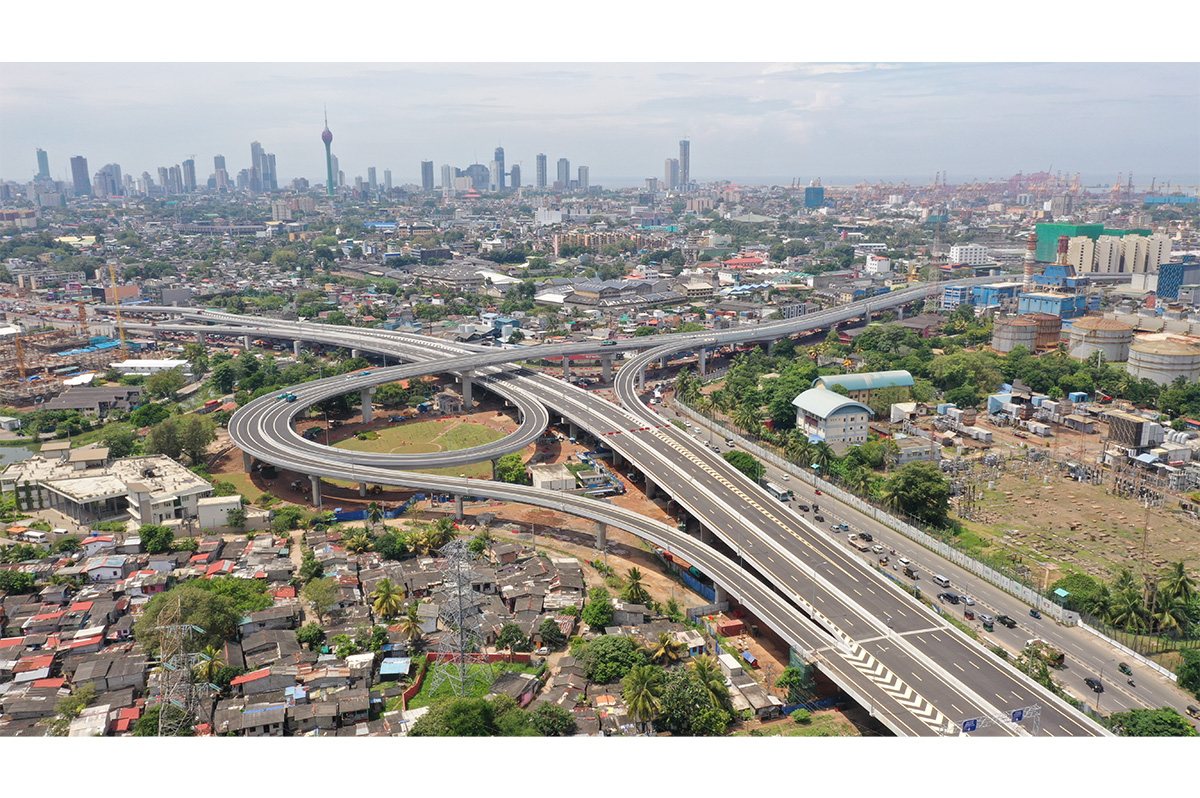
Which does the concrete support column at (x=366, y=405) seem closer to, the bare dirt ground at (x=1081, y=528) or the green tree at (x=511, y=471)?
the green tree at (x=511, y=471)

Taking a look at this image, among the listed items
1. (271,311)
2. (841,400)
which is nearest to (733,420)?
(841,400)

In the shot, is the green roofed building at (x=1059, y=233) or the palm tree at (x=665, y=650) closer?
the palm tree at (x=665, y=650)

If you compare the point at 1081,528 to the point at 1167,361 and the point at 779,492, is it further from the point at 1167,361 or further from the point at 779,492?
the point at 1167,361

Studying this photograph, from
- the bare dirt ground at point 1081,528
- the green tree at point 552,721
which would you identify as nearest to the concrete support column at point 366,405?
the green tree at point 552,721

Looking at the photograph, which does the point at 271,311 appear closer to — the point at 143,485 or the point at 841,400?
the point at 143,485

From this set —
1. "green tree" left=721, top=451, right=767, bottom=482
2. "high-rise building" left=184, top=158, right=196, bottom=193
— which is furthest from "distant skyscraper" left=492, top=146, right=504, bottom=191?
"green tree" left=721, top=451, right=767, bottom=482

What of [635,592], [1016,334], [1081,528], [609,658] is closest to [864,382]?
[1081,528]
